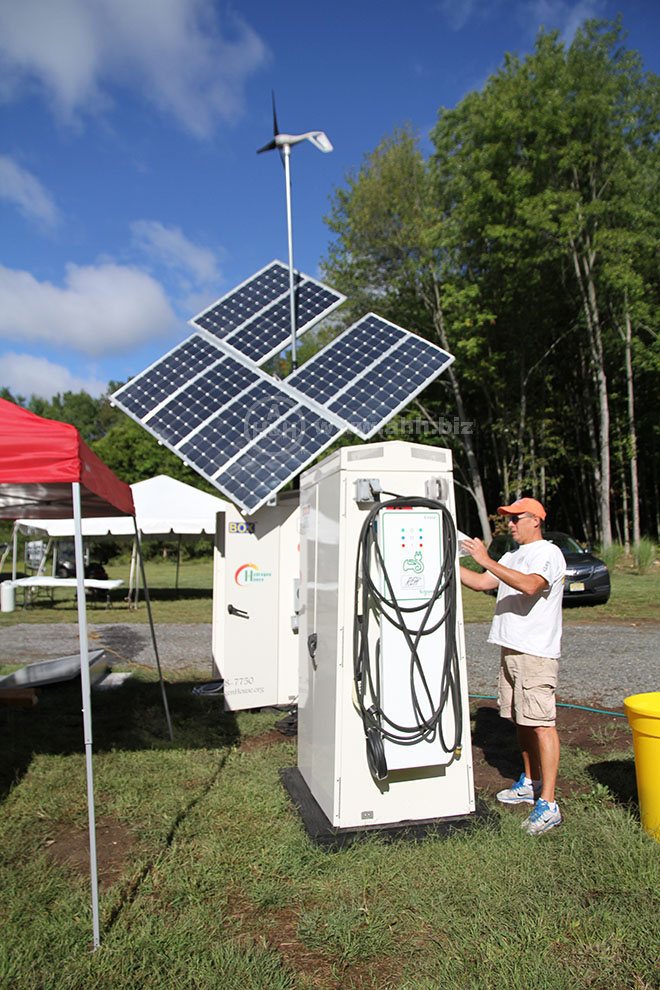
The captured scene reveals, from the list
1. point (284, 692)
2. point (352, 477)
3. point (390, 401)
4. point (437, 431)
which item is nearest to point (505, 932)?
point (352, 477)

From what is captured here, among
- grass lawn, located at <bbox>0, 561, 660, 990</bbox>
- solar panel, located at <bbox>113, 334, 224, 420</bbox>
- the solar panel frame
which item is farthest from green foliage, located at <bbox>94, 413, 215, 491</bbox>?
grass lawn, located at <bbox>0, 561, 660, 990</bbox>

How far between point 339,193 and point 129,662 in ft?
74.0

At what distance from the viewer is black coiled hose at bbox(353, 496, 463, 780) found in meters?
4.00

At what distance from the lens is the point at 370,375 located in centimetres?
814

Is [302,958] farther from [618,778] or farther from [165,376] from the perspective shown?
[165,376]

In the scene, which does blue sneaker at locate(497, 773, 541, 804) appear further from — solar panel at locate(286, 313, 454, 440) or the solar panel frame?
solar panel at locate(286, 313, 454, 440)

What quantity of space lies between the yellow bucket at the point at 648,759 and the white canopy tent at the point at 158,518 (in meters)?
13.9

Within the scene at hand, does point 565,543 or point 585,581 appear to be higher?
point 565,543

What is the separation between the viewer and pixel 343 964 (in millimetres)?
2965

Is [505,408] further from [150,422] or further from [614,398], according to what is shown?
[150,422]

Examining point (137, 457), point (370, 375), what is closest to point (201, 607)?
point (370, 375)

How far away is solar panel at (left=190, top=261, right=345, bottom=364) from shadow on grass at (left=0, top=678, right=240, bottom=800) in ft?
13.7

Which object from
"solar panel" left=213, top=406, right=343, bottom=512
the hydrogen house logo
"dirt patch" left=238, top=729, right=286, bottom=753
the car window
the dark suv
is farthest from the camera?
the car window

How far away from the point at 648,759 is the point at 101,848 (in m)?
3.20
